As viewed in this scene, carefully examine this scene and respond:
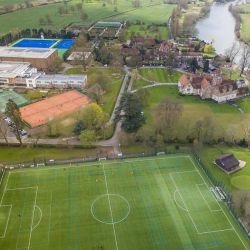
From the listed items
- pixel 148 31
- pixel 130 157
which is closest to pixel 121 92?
pixel 130 157

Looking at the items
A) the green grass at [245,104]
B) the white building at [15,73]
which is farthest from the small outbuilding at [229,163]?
the white building at [15,73]

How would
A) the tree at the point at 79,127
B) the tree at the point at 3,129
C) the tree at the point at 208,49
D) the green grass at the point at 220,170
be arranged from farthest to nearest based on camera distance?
the tree at the point at 208,49, the tree at the point at 79,127, the tree at the point at 3,129, the green grass at the point at 220,170

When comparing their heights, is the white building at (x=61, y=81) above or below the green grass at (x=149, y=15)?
above

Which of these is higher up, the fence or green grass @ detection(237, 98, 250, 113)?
the fence

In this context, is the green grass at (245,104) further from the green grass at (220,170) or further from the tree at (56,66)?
the tree at (56,66)

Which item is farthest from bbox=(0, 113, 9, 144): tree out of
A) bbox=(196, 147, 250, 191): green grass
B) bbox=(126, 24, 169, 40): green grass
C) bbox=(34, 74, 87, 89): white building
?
bbox=(126, 24, 169, 40): green grass

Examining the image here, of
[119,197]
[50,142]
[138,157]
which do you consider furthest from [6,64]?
[119,197]

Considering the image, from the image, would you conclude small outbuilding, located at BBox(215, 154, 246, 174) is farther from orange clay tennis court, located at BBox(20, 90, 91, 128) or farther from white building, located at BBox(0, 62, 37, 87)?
white building, located at BBox(0, 62, 37, 87)
